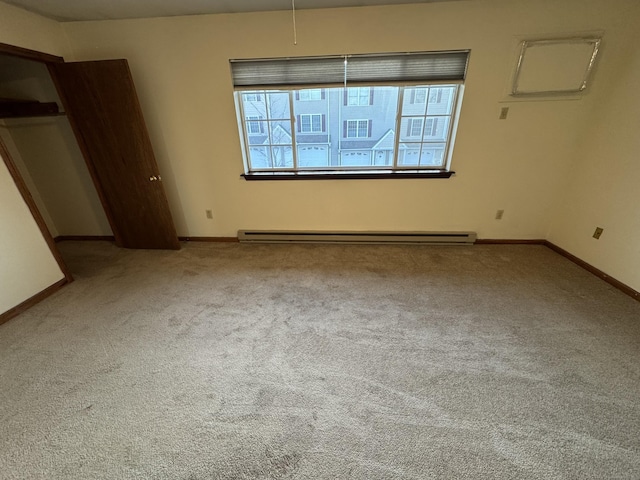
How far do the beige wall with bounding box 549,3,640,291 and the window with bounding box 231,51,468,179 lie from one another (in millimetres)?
1263

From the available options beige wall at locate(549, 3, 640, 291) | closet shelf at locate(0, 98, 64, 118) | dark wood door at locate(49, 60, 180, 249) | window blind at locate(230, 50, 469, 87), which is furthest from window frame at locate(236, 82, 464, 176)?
closet shelf at locate(0, 98, 64, 118)

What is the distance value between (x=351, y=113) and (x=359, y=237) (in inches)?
55.3

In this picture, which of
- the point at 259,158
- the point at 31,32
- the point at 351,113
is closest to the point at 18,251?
the point at 31,32

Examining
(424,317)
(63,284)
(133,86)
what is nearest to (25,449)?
(63,284)

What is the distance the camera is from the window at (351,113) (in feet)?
7.59

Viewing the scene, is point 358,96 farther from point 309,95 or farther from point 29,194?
point 29,194

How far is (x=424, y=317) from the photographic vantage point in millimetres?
1886

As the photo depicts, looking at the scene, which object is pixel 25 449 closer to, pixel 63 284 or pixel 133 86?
pixel 63 284

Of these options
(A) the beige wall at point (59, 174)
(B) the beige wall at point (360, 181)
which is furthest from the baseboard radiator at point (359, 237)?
(A) the beige wall at point (59, 174)

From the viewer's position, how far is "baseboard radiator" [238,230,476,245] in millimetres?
2893

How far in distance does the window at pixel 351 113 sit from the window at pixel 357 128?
0.01 meters

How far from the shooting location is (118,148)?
8.46ft

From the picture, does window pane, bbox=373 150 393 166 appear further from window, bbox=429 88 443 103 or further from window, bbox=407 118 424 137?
window, bbox=429 88 443 103

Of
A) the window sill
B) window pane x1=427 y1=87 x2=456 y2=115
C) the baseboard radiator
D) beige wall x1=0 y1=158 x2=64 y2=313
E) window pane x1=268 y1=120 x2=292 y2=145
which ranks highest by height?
window pane x1=427 y1=87 x2=456 y2=115
